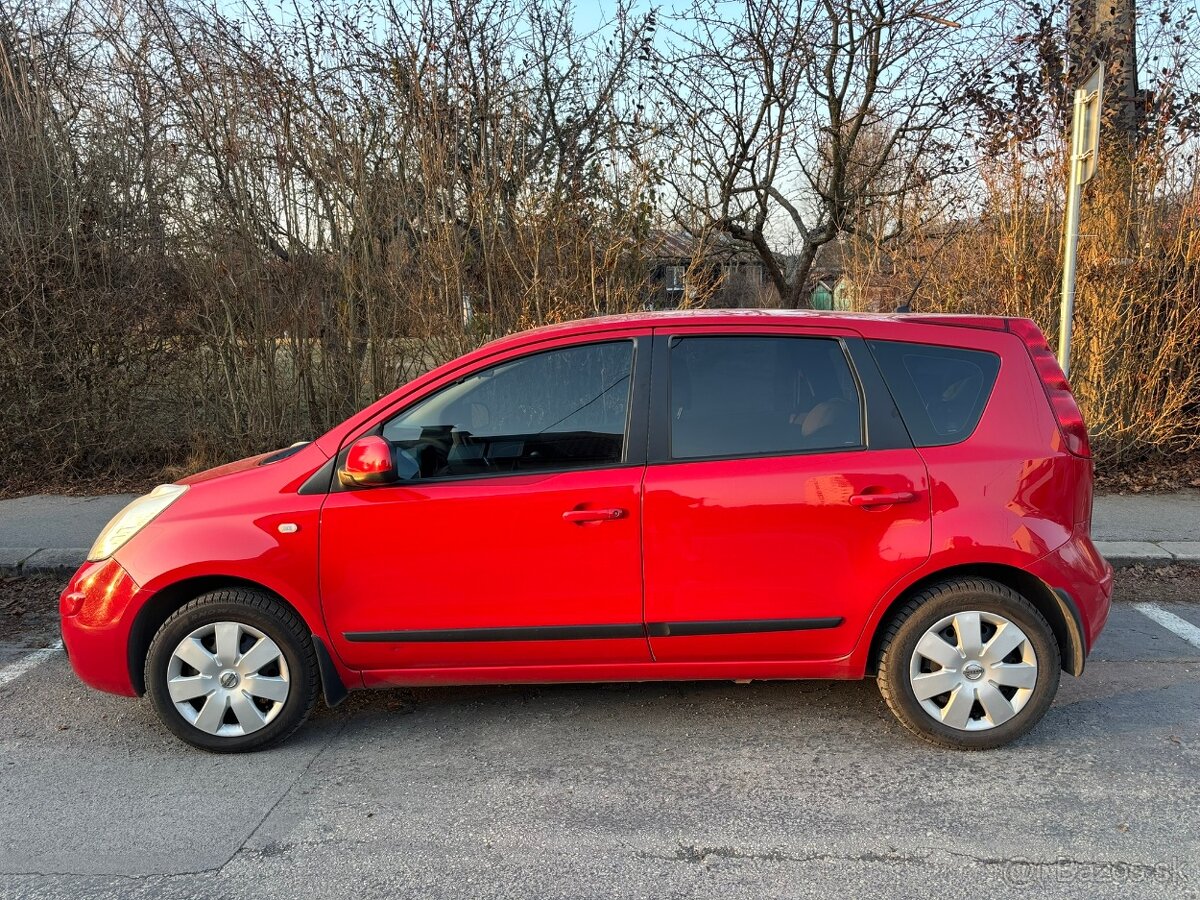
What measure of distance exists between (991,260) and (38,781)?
7.99 metres

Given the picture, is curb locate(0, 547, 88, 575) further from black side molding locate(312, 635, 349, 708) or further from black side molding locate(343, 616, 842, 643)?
black side molding locate(343, 616, 842, 643)

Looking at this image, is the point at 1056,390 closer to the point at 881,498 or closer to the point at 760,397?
the point at 881,498

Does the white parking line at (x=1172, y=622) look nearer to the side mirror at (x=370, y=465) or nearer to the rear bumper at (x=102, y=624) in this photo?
the side mirror at (x=370, y=465)

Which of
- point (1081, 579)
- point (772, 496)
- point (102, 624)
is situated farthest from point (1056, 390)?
point (102, 624)

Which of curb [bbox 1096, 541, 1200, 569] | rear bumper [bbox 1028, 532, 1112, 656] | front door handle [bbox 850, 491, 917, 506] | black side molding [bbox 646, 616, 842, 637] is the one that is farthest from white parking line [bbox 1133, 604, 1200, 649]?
black side molding [bbox 646, 616, 842, 637]

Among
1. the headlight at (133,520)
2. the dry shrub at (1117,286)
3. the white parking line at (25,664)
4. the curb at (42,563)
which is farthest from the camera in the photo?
the dry shrub at (1117,286)

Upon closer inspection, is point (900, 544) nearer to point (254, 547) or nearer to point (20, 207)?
point (254, 547)

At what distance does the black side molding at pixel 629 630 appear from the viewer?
323 cm

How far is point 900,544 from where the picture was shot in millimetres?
3164

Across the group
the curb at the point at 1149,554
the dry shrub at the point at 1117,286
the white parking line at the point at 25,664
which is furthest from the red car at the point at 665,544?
the dry shrub at the point at 1117,286

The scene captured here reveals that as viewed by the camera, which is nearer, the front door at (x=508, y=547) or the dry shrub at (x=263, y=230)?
the front door at (x=508, y=547)

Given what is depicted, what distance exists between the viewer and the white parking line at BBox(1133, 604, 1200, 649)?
4.46 meters

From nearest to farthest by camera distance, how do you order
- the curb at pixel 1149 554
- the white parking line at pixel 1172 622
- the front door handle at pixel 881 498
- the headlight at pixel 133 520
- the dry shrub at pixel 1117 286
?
the front door handle at pixel 881 498 → the headlight at pixel 133 520 → the white parking line at pixel 1172 622 → the curb at pixel 1149 554 → the dry shrub at pixel 1117 286

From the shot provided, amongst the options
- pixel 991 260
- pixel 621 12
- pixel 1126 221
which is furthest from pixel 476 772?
pixel 621 12
